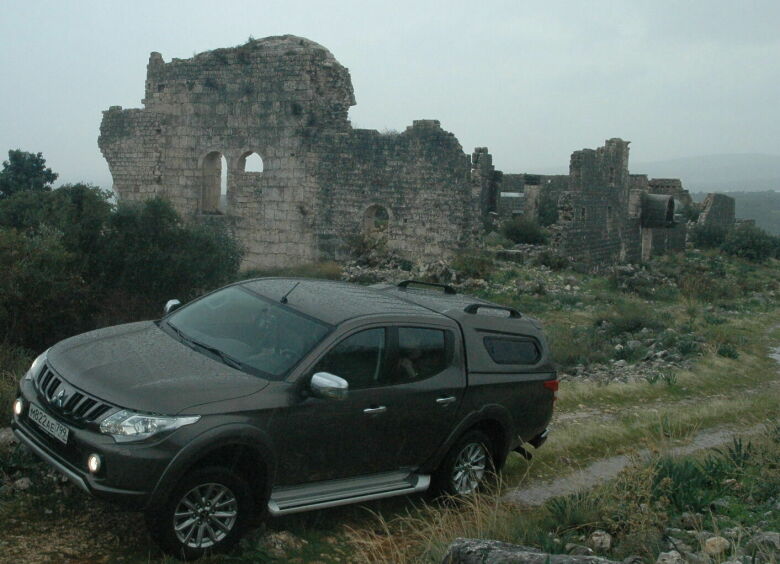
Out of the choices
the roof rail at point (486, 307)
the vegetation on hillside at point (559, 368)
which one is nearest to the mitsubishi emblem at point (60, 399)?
the vegetation on hillside at point (559, 368)

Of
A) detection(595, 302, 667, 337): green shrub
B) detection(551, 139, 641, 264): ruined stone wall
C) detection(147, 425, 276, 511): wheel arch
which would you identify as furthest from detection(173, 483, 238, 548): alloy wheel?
detection(551, 139, 641, 264): ruined stone wall

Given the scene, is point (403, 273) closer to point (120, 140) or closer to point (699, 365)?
point (699, 365)

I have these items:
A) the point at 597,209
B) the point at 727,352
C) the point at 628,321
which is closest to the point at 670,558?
the point at 727,352

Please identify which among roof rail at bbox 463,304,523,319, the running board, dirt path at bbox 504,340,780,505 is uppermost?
roof rail at bbox 463,304,523,319

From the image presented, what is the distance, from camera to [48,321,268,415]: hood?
16.6 feet

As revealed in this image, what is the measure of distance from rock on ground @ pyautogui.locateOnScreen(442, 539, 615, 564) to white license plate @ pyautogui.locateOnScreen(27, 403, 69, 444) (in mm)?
2467

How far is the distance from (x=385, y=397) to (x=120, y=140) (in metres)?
21.5

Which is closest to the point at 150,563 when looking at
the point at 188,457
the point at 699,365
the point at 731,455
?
the point at 188,457

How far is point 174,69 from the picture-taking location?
2366 centimetres

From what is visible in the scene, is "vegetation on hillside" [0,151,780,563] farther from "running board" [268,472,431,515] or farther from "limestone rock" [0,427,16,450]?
"running board" [268,472,431,515]

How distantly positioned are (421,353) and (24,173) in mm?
30926

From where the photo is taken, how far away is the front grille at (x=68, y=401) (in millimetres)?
5055

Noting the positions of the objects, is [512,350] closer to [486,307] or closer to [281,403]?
[486,307]

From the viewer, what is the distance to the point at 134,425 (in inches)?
193
